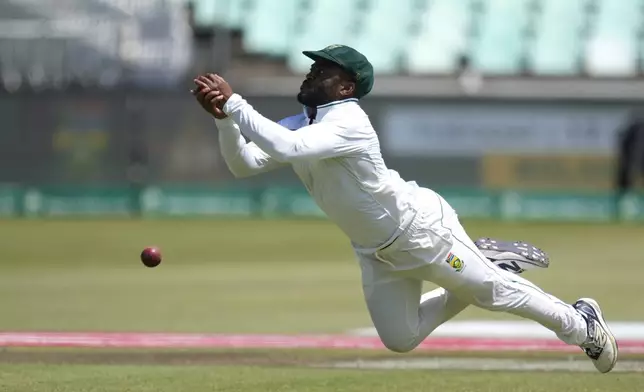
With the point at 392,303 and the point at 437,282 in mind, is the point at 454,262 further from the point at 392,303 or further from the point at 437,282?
the point at 392,303

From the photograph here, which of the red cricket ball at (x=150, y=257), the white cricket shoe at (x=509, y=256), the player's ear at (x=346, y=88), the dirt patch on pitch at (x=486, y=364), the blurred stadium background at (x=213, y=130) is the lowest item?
the blurred stadium background at (x=213, y=130)

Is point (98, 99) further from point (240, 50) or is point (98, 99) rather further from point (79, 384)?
point (79, 384)

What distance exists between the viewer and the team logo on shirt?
5.50 m

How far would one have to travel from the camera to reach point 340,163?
17.5 ft

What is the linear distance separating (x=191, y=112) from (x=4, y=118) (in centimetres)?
376

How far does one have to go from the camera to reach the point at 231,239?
18594 mm

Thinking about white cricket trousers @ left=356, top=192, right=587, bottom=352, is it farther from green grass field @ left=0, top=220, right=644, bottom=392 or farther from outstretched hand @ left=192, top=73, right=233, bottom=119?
outstretched hand @ left=192, top=73, right=233, bottom=119

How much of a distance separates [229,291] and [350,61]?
273 inches

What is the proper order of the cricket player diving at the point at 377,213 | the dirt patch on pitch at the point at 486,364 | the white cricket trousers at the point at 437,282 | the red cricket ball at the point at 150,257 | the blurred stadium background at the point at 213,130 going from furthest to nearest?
the blurred stadium background at the point at 213,130
the dirt patch on pitch at the point at 486,364
the red cricket ball at the point at 150,257
the white cricket trousers at the point at 437,282
the cricket player diving at the point at 377,213

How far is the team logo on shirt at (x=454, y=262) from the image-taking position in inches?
217

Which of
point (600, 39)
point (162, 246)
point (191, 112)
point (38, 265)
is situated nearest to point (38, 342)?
point (38, 265)

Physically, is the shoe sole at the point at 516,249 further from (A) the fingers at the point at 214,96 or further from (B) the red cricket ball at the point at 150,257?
(B) the red cricket ball at the point at 150,257

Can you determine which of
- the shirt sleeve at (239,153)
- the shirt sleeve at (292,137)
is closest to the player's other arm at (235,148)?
the shirt sleeve at (239,153)

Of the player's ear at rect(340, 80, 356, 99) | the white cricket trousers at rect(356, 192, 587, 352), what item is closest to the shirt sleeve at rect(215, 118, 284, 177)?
the player's ear at rect(340, 80, 356, 99)
